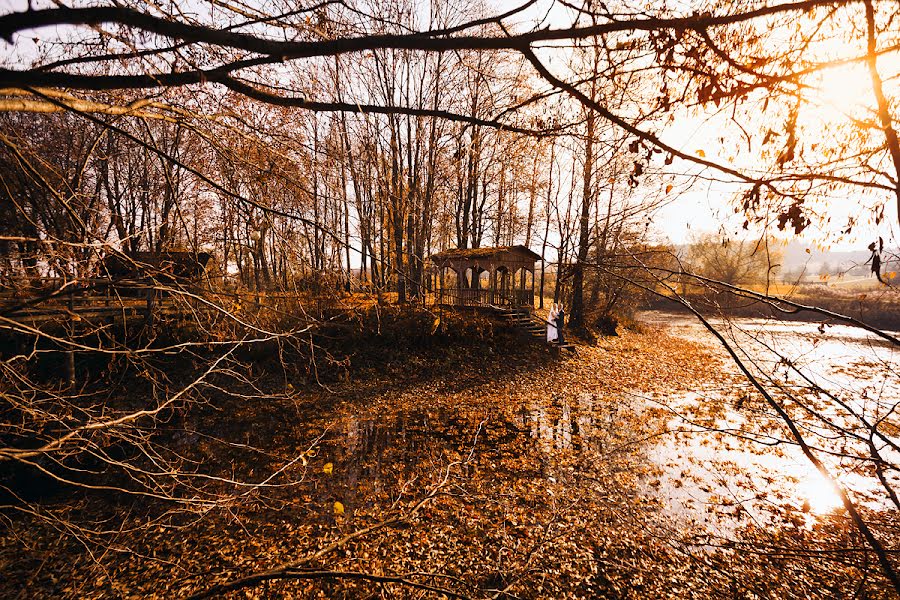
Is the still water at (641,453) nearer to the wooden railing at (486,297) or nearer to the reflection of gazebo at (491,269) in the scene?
the wooden railing at (486,297)

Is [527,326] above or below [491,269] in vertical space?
below

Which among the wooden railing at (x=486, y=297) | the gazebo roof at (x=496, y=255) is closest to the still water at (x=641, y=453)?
the wooden railing at (x=486, y=297)

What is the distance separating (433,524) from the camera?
5805 millimetres

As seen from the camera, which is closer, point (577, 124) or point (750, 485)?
point (577, 124)

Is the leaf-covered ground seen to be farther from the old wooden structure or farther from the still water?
the old wooden structure

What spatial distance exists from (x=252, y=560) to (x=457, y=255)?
15244 millimetres

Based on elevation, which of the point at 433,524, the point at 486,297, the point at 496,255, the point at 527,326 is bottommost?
the point at 433,524

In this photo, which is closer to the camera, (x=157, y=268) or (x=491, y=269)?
(x=157, y=268)

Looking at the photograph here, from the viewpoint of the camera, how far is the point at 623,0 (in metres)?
1.92

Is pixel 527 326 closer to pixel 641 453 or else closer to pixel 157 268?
pixel 641 453

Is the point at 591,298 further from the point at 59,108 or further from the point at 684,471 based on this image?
the point at 59,108

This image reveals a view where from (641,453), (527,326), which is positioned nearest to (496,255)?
(527,326)

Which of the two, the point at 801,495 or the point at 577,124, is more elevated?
the point at 577,124

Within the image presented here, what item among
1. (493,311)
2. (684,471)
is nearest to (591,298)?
(493,311)
